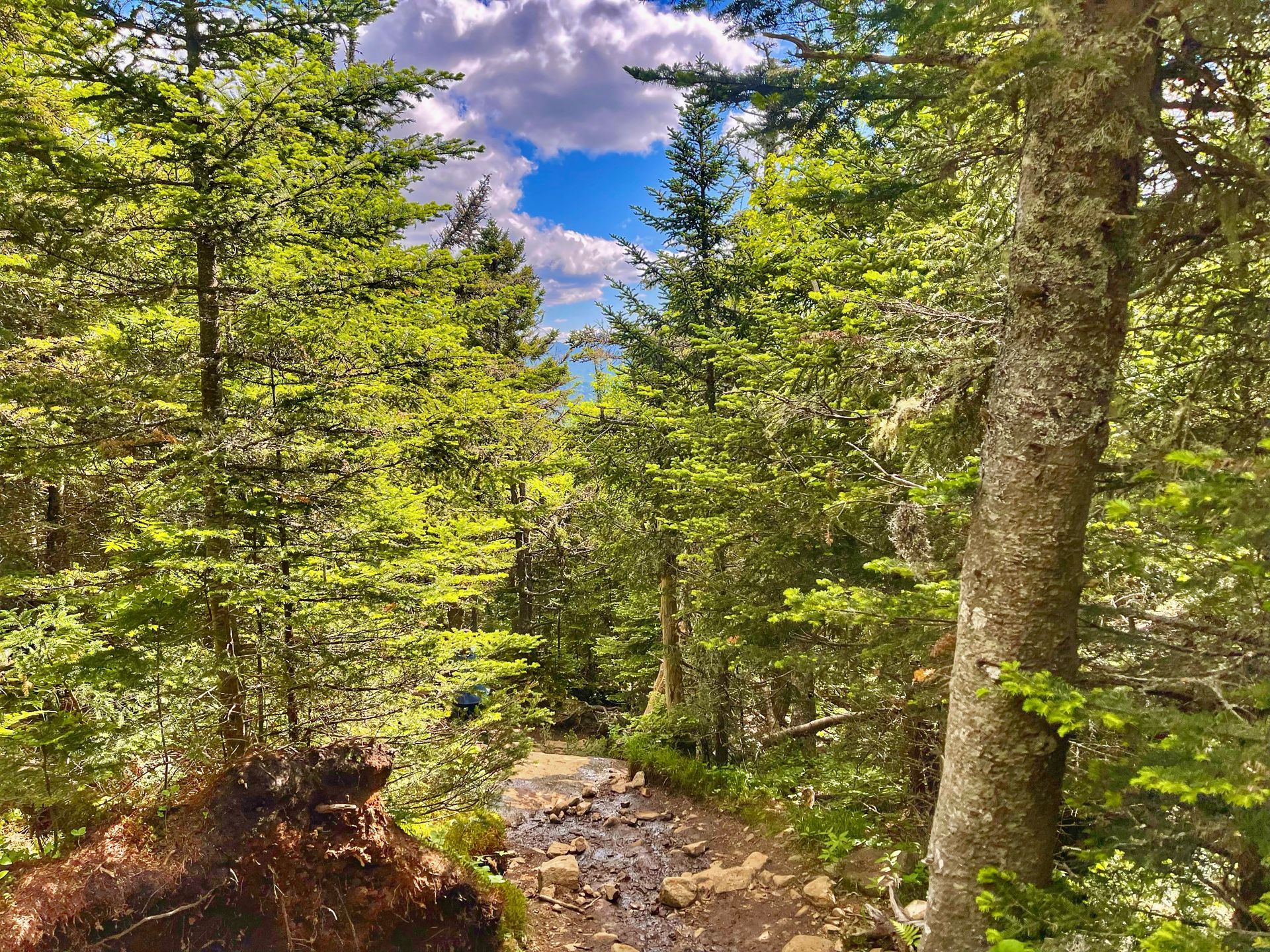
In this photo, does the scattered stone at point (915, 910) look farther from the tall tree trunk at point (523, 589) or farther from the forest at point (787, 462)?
the tall tree trunk at point (523, 589)

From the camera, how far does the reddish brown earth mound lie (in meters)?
4.11

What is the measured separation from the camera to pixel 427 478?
23.7ft

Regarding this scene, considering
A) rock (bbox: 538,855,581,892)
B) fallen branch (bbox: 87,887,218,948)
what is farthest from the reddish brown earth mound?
rock (bbox: 538,855,581,892)

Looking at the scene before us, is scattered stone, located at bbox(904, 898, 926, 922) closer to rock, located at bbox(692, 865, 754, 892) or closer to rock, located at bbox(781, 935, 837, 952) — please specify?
rock, located at bbox(781, 935, 837, 952)

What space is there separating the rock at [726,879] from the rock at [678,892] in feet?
0.54

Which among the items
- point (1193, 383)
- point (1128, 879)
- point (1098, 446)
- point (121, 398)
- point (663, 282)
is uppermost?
point (663, 282)

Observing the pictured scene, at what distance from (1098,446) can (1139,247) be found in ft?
3.27

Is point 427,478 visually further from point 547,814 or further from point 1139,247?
point 547,814

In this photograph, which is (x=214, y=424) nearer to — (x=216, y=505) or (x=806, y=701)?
(x=216, y=505)

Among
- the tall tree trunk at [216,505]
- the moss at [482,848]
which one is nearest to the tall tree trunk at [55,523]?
the tall tree trunk at [216,505]

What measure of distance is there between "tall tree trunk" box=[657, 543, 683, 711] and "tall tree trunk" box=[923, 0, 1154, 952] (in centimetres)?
912

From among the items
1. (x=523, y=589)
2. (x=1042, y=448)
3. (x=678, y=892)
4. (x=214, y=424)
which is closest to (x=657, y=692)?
(x=678, y=892)

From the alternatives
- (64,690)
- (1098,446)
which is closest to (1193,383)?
(1098,446)

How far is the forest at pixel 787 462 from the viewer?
9.38 feet
